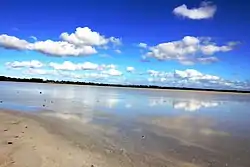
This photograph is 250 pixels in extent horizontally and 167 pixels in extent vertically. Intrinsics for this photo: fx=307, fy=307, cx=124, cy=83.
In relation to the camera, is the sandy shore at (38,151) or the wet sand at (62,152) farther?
the wet sand at (62,152)

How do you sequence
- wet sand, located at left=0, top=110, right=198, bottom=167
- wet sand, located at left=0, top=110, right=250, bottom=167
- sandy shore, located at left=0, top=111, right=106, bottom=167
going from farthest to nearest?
wet sand, located at left=0, top=110, right=250, bottom=167
wet sand, located at left=0, top=110, right=198, bottom=167
sandy shore, located at left=0, top=111, right=106, bottom=167

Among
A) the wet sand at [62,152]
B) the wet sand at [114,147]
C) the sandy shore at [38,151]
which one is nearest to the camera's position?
the sandy shore at [38,151]

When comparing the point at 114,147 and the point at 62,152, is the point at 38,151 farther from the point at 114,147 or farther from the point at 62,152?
the point at 114,147

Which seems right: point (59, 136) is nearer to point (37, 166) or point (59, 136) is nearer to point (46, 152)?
point (46, 152)

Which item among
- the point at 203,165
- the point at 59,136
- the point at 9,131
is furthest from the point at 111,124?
the point at 203,165

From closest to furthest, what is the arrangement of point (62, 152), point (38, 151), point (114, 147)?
point (38, 151)
point (62, 152)
point (114, 147)

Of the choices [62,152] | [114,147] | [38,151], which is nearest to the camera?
[38,151]

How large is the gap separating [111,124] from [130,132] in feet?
9.09

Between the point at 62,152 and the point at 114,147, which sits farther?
the point at 114,147

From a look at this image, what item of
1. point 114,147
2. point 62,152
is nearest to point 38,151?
point 62,152

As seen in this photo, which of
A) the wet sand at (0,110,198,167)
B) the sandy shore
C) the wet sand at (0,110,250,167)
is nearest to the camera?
the sandy shore

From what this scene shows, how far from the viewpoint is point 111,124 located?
57.0 feet

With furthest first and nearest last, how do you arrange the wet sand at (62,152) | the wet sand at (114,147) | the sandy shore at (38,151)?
1. the wet sand at (114,147)
2. the wet sand at (62,152)
3. the sandy shore at (38,151)

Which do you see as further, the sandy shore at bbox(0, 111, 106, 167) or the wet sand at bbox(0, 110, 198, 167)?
the wet sand at bbox(0, 110, 198, 167)
